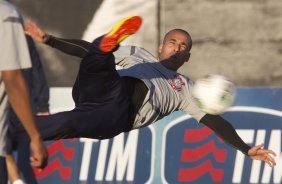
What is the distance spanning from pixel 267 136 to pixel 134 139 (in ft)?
4.40

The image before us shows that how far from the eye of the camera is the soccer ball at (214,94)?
246 inches

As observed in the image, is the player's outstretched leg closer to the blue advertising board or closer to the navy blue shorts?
the navy blue shorts

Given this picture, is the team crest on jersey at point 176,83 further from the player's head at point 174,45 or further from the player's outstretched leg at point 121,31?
the player's outstretched leg at point 121,31

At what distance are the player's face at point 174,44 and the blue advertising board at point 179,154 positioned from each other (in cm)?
223

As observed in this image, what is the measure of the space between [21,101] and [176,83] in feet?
8.37

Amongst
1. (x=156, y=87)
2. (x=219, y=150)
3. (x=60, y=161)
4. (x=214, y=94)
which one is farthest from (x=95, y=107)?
(x=219, y=150)

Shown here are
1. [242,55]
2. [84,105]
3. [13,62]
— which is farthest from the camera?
[242,55]

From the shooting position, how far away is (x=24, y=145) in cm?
877

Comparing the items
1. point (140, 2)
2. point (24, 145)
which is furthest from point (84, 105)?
point (140, 2)

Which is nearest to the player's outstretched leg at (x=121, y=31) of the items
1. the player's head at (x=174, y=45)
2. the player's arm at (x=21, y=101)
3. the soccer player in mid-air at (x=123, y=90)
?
the soccer player in mid-air at (x=123, y=90)

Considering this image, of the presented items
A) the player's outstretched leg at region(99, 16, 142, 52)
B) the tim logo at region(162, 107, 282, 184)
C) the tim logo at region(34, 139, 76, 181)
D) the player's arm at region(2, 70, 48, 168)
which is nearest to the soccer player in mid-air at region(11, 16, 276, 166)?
the player's outstretched leg at region(99, 16, 142, 52)

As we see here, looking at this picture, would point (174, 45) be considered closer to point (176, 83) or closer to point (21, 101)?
point (176, 83)

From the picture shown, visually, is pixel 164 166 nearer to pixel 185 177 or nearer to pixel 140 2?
pixel 185 177

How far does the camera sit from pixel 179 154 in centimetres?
891
